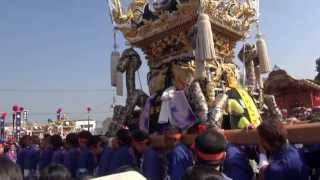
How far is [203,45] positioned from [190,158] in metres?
2.92

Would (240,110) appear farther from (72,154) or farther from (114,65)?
(114,65)

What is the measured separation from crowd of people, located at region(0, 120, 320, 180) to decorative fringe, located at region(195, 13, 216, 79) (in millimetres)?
1807

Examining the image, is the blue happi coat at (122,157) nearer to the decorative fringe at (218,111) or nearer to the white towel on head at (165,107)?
the decorative fringe at (218,111)

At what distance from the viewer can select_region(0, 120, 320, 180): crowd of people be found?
99.1 inches

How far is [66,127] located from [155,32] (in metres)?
15.9

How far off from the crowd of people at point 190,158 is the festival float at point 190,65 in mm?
1179

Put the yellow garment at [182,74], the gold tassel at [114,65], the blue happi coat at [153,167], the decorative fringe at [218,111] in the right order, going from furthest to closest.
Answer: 1. the gold tassel at [114,65]
2. the yellow garment at [182,74]
3. the decorative fringe at [218,111]
4. the blue happi coat at [153,167]

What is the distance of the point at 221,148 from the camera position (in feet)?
9.87

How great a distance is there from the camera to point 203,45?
675cm

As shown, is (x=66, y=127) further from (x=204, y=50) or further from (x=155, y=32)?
(x=204, y=50)

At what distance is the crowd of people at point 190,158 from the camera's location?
2.52 metres

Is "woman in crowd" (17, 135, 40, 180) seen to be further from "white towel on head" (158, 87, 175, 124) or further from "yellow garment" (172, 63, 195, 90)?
"yellow garment" (172, 63, 195, 90)

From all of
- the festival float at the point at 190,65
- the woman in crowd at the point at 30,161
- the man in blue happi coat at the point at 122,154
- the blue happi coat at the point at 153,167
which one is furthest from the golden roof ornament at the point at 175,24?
the blue happi coat at the point at 153,167

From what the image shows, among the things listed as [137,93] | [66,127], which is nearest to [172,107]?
[137,93]
